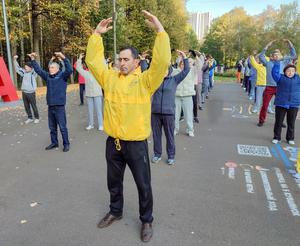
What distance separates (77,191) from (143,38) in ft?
106

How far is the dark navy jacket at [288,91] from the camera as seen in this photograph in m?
6.80

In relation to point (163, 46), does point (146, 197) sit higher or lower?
lower

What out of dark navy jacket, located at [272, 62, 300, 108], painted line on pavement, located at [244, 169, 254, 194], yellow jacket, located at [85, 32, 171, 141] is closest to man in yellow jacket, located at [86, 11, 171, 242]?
yellow jacket, located at [85, 32, 171, 141]

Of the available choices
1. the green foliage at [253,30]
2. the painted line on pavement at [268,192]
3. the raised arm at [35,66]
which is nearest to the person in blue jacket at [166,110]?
the painted line on pavement at [268,192]

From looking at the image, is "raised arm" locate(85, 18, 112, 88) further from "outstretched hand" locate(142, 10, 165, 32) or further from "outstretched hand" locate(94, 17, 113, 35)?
"outstretched hand" locate(142, 10, 165, 32)

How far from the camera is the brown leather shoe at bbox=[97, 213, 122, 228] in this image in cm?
356

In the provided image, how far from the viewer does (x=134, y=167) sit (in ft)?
10.7

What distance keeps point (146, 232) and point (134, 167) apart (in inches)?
29.1

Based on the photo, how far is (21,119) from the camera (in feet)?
32.3

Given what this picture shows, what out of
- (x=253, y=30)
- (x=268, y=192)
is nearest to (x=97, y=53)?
(x=268, y=192)

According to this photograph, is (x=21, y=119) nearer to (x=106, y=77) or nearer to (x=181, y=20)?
(x=106, y=77)

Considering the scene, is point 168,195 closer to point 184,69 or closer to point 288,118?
point 184,69

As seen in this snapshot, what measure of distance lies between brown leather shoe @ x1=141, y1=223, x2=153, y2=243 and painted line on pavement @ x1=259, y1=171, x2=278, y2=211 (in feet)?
5.51

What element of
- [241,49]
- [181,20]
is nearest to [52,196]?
[181,20]
